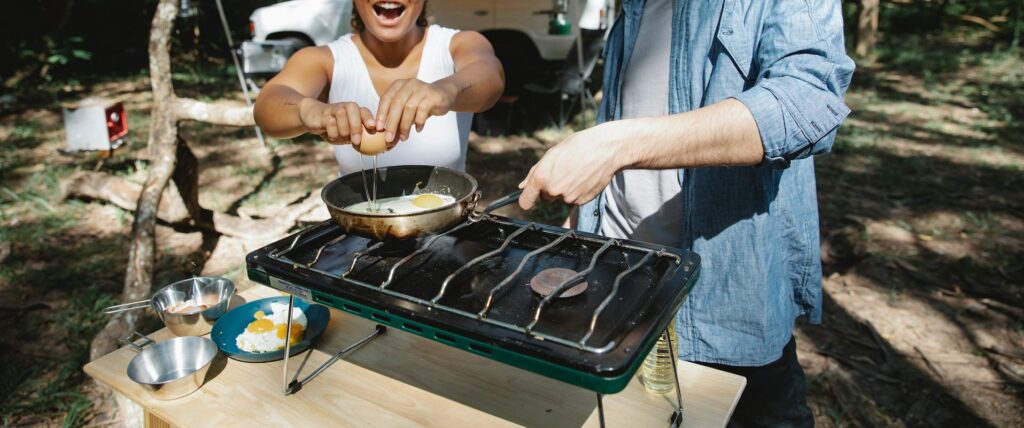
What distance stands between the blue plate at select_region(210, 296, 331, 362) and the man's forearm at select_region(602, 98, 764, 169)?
112 centimetres

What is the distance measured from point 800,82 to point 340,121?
1.10m

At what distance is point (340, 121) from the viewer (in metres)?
1.62

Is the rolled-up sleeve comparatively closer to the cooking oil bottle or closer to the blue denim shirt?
the blue denim shirt

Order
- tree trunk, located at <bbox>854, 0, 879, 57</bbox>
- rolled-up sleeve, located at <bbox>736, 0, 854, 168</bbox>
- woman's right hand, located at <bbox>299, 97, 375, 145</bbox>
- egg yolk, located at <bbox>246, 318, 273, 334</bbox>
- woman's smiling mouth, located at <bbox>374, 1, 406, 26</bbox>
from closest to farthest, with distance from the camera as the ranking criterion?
rolled-up sleeve, located at <bbox>736, 0, 854, 168</bbox>, woman's right hand, located at <bbox>299, 97, 375, 145</bbox>, egg yolk, located at <bbox>246, 318, 273, 334</bbox>, woman's smiling mouth, located at <bbox>374, 1, 406, 26</bbox>, tree trunk, located at <bbox>854, 0, 879, 57</bbox>

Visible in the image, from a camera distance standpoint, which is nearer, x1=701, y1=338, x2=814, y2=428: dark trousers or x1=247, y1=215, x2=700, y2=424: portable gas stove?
x1=247, y1=215, x2=700, y2=424: portable gas stove

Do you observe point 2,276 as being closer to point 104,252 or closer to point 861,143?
point 104,252

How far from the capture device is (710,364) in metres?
1.99

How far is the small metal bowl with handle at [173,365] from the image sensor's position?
1.66 metres

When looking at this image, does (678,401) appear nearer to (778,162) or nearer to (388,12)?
(778,162)

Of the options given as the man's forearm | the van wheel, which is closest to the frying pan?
the man's forearm

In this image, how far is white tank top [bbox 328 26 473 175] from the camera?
2291 millimetres

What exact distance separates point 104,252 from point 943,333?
5656 mm

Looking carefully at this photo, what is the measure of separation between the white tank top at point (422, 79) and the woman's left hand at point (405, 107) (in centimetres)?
58

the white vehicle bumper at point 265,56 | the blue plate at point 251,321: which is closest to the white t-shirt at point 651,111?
the blue plate at point 251,321
